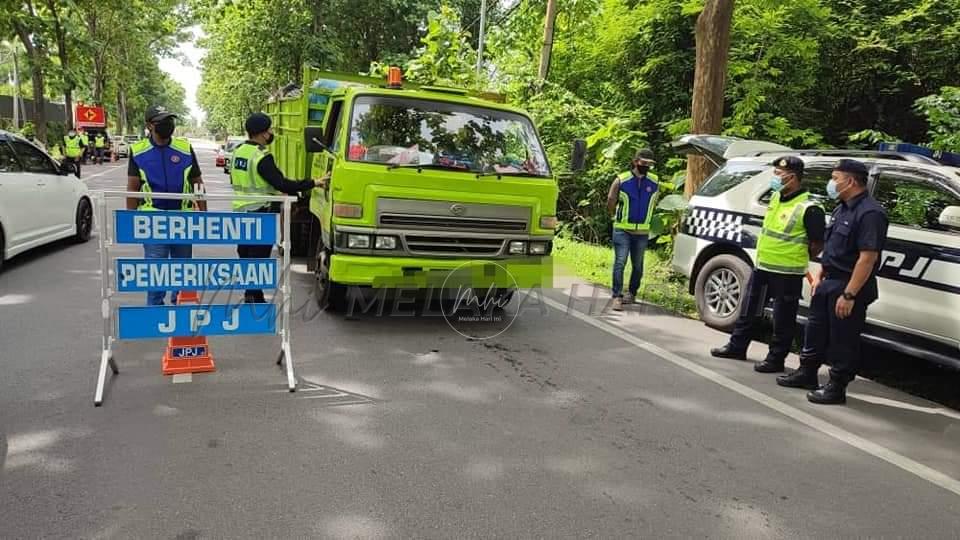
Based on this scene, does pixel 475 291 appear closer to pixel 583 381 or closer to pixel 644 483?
pixel 583 381

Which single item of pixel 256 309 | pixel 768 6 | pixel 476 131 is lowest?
pixel 256 309

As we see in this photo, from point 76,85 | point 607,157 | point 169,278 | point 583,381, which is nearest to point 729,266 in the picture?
point 583,381

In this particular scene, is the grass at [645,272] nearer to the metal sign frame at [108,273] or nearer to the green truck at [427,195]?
the green truck at [427,195]

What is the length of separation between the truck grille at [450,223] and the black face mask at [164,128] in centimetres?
182

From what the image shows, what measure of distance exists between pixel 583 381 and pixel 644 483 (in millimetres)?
1682

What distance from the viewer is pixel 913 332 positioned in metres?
5.54

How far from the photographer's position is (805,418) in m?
4.91

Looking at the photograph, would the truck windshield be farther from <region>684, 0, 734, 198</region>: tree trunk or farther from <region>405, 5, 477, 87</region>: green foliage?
<region>405, 5, 477, 87</region>: green foliage

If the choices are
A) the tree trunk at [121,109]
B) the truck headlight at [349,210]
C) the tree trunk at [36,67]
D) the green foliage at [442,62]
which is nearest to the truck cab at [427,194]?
the truck headlight at [349,210]

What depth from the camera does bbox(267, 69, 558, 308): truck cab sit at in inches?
241

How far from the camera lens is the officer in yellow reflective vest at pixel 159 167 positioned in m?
5.48

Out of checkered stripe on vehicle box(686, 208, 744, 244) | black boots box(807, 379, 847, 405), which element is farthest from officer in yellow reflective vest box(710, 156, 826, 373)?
checkered stripe on vehicle box(686, 208, 744, 244)

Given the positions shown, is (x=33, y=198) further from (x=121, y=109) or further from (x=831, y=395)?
(x=121, y=109)

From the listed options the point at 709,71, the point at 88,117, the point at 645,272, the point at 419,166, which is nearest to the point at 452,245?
the point at 419,166
